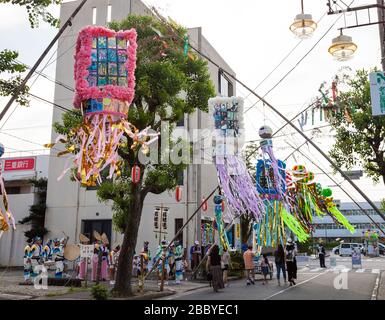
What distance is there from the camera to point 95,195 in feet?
88.7

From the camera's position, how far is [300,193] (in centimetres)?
1861

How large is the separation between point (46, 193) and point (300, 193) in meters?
17.9

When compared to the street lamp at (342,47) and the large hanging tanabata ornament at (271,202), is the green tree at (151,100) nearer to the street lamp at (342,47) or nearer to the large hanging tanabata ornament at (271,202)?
the large hanging tanabata ornament at (271,202)

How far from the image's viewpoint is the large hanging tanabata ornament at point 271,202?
1443 cm

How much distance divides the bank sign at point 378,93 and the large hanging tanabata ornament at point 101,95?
211 inches

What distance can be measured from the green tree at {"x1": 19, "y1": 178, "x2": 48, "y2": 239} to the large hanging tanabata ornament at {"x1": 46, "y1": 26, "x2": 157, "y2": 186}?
19164 millimetres

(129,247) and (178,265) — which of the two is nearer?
(129,247)

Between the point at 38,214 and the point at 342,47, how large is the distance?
23669 millimetres

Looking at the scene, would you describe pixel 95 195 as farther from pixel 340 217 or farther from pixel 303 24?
pixel 303 24

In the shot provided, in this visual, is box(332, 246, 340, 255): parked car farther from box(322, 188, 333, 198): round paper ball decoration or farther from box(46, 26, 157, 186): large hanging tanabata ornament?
box(46, 26, 157, 186): large hanging tanabata ornament

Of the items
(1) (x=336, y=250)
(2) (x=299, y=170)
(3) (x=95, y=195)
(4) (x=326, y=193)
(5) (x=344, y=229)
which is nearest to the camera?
(2) (x=299, y=170)

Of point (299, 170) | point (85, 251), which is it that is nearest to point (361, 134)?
point (299, 170)
